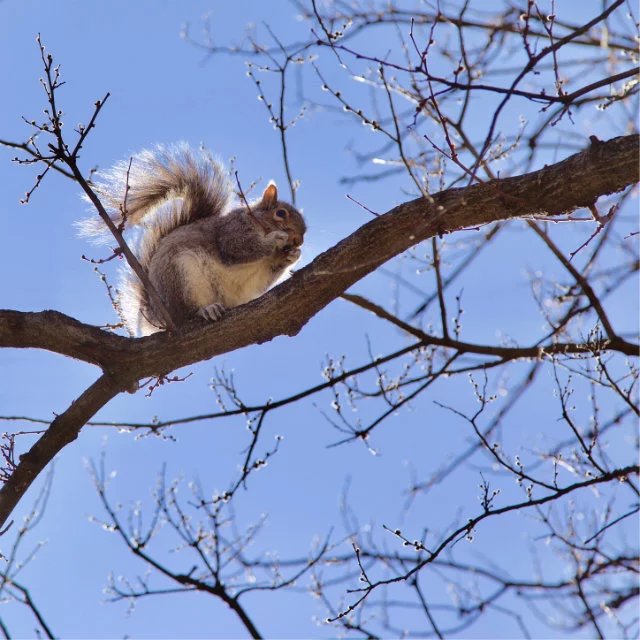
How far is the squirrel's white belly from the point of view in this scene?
460cm

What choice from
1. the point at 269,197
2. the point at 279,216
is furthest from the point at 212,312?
the point at 269,197

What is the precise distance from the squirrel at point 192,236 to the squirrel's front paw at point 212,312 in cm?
19

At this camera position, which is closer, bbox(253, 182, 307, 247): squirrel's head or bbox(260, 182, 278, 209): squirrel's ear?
bbox(253, 182, 307, 247): squirrel's head

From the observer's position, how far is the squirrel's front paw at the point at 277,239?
5.01m

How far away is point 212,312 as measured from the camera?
4195mm

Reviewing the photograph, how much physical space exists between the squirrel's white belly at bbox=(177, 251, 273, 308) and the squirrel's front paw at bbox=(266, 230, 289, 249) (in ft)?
0.45

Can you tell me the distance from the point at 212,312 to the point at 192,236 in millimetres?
839

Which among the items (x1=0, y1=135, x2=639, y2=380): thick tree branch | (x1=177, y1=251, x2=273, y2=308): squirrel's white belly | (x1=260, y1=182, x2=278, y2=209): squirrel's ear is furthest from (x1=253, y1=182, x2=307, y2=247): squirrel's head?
(x1=0, y1=135, x2=639, y2=380): thick tree branch

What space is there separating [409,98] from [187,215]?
177 cm

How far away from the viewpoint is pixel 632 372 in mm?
3898

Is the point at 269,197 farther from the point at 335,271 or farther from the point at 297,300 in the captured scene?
the point at 335,271

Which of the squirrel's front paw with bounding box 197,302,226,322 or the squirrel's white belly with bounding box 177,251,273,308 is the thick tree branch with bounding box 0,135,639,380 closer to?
the squirrel's front paw with bounding box 197,302,226,322

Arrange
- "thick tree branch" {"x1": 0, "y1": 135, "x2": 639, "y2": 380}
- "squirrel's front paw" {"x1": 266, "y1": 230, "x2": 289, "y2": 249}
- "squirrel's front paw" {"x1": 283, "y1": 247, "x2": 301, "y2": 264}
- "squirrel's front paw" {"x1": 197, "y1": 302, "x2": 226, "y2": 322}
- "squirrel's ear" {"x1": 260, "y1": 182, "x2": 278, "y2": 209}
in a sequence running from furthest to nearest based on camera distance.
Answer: "squirrel's ear" {"x1": 260, "y1": 182, "x2": 278, "y2": 209} → "squirrel's front paw" {"x1": 283, "y1": 247, "x2": 301, "y2": 264} → "squirrel's front paw" {"x1": 266, "y1": 230, "x2": 289, "y2": 249} → "squirrel's front paw" {"x1": 197, "y1": 302, "x2": 226, "y2": 322} → "thick tree branch" {"x1": 0, "y1": 135, "x2": 639, "y2": 380}

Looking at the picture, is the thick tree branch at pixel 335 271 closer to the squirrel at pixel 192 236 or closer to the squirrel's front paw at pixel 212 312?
the squirrel's front paw at pixel 212 312
